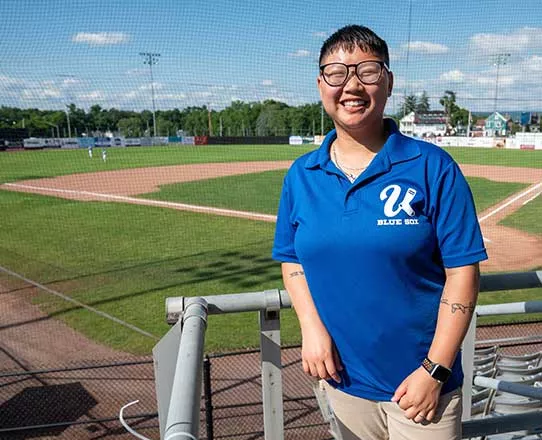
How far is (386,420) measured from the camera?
142 centimetres

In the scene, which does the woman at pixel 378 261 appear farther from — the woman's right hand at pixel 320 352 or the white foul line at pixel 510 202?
the white foul line at pixel 510 202

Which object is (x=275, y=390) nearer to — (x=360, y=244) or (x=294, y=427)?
(x=360, y=244)

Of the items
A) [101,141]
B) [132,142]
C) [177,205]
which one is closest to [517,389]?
[177,205]

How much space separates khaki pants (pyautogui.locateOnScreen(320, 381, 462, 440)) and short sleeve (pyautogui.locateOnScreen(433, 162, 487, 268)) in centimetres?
39

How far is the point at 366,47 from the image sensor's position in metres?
1.37

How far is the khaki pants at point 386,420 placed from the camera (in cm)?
133

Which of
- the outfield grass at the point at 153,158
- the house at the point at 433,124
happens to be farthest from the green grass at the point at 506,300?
the house at the point at 433,124

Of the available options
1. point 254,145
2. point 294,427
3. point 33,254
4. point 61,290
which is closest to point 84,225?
point 33,254

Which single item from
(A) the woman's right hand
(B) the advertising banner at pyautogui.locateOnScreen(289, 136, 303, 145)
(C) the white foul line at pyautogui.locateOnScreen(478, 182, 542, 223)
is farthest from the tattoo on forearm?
(B) the advertising banner at pyautogui.locateOnScreen(289, 136, 303, 145)

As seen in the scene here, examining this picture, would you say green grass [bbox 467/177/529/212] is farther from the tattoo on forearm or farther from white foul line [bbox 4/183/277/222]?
the tattoo on forearm

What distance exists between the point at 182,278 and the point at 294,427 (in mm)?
4997

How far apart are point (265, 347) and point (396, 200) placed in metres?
0.55

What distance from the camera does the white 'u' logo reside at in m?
1.26

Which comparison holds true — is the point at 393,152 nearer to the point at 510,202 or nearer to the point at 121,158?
the point at 510,202
